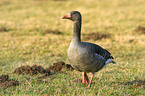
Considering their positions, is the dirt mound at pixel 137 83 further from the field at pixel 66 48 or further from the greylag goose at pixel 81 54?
the greylag goose at pixel 81 54

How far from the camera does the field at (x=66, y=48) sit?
710 cm

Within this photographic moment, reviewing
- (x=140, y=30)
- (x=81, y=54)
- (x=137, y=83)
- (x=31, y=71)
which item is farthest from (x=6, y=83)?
(x=140, y=30)

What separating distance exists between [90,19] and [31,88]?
59.8 feet

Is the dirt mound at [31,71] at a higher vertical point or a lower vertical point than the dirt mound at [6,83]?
lower

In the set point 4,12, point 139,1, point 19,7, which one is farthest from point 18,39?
point 139,1

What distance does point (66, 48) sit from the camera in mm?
14180

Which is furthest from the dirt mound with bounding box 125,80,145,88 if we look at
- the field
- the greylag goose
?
the greylag goose

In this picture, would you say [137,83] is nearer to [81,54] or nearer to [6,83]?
[81,54]

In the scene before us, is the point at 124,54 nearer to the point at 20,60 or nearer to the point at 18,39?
the point at 20,60

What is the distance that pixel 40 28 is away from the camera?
2033cm

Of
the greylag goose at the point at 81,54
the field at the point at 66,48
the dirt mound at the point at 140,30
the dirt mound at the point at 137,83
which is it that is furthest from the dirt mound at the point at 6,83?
the dirt mound at the point at 140,30

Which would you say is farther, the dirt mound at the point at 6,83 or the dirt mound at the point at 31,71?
the dirt mound at the point at 31,71

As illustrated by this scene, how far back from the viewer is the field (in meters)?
7.10

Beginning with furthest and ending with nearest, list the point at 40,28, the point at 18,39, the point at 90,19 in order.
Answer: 1. the point at 90,19
2. the point at 40,28
3. the point at 18,39
